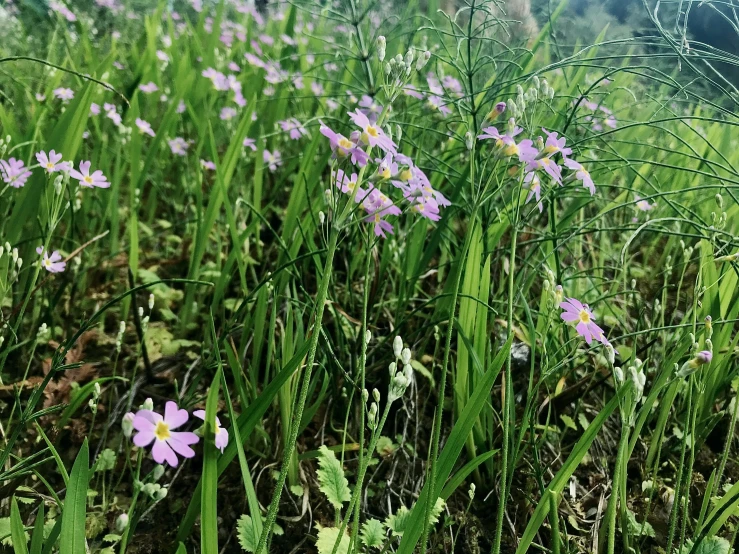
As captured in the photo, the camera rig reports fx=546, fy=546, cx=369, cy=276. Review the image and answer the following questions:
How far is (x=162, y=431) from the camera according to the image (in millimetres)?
715

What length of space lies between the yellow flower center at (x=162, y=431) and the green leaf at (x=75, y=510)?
0.27 ft

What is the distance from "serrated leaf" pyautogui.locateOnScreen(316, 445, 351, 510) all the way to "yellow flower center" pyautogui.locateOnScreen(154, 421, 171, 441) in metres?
0.31

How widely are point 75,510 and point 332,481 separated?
0.41 metres

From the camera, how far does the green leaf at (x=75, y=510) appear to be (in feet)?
2.19

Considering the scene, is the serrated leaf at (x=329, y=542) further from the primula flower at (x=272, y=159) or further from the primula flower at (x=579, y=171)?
the primula flower at (x=272, y=159)

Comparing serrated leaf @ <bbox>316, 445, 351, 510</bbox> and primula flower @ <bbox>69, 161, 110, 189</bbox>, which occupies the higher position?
primula flower @ <bbox>69, 161, 110, 189</bbox>

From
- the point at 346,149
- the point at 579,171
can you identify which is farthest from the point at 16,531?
the point at 579,171

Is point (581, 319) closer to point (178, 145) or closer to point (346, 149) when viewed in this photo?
point (346, 149)

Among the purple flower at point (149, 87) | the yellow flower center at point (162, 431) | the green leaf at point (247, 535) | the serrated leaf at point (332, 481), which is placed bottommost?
the green leaf at point (247, 535)

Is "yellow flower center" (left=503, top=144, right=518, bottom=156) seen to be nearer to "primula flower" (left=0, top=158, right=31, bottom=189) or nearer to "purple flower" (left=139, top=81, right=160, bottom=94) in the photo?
"primula flower" (left=0, top=158, right=31, bottom=189)

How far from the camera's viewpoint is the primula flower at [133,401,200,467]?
0.67 m

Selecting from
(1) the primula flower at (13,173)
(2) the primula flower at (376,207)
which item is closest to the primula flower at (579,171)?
(2) the primula flower at (376,207)

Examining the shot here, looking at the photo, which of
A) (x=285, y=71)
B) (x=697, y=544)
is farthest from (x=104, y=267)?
(x=285, y=71)

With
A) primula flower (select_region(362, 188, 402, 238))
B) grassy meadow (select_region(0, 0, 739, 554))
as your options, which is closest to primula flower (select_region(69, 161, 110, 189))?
grassy meadow (select_region(0, 0, 739, 554))
